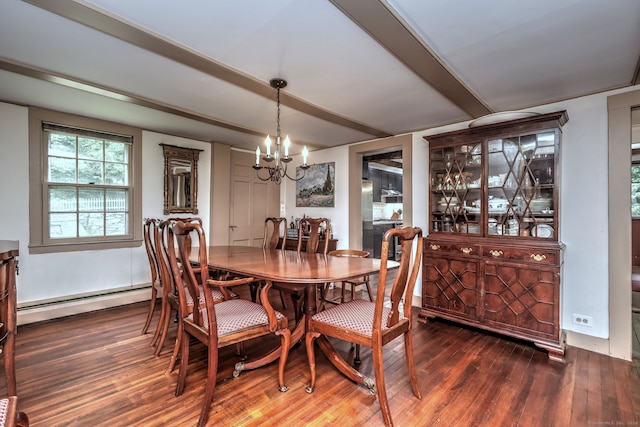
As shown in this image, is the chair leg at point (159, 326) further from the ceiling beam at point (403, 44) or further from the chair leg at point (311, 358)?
the ceiling beam at point (403, 44)

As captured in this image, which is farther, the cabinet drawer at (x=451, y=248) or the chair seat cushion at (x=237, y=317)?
the cabinet drawer at (x=451, y=248)

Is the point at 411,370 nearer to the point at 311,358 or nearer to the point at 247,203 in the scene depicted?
the point at 311,358

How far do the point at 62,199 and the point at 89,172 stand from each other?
1.42 ft

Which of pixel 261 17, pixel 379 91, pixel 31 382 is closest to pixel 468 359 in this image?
pixel 379 91

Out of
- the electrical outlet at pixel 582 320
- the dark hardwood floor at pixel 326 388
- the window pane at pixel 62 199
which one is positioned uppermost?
the window pane at pixel 62 199

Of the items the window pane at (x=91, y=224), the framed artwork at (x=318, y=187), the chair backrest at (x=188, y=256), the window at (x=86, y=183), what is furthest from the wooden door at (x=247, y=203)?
the chair backrest at (x=188, y=256)

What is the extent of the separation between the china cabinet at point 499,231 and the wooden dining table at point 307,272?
119cm

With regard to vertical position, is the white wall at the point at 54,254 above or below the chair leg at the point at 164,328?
above

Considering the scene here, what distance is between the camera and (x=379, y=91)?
269 centimetres

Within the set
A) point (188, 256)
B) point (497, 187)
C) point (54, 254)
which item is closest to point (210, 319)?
Result: point (188, 256)

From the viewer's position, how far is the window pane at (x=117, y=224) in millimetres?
3852

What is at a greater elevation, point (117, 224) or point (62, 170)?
point (62, 170)

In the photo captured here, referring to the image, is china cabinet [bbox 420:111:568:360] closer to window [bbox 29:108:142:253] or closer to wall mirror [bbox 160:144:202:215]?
wall mirror [bbox 160:144:202:215]

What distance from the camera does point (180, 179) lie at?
4422 millimetres
